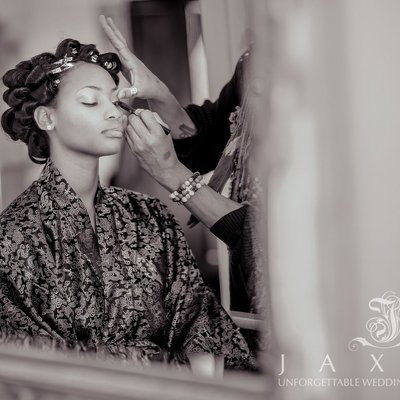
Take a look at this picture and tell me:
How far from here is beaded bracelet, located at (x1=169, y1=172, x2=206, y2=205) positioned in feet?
3.35

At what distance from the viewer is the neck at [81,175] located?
1.13 meters

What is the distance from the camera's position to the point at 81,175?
3.71 ft

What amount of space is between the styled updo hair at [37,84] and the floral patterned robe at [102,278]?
0.07 m

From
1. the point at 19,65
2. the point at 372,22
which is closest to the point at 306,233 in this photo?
the point at 372,22

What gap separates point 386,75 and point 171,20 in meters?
0.39

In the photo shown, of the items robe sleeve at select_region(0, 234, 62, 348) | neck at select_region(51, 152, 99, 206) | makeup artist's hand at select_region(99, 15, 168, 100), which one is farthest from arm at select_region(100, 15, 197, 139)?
robe sleeve at select_region(0, 234, 62, 348)

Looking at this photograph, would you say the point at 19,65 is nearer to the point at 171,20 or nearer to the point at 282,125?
the point at 171,20

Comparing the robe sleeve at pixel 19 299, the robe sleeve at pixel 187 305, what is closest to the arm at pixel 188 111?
the robe sleeve at pixel 187 305

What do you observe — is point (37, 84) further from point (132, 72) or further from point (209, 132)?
point (209, 132)

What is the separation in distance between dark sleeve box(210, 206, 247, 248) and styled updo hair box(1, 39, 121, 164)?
0.96 feet

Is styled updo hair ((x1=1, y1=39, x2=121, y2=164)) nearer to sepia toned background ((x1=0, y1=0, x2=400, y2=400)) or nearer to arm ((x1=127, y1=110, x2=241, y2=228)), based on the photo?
arm ((x1=127, y1=110, x2=241, y2=228))

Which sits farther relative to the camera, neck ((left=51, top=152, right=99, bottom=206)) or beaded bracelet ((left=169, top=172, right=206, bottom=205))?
neck ((left=51, top=152, right=99, bottom=206))

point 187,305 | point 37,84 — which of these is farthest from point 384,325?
point 37,84

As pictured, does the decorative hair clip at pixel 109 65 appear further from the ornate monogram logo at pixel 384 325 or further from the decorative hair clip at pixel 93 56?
the ornate monogram logo at pixel 384 325
